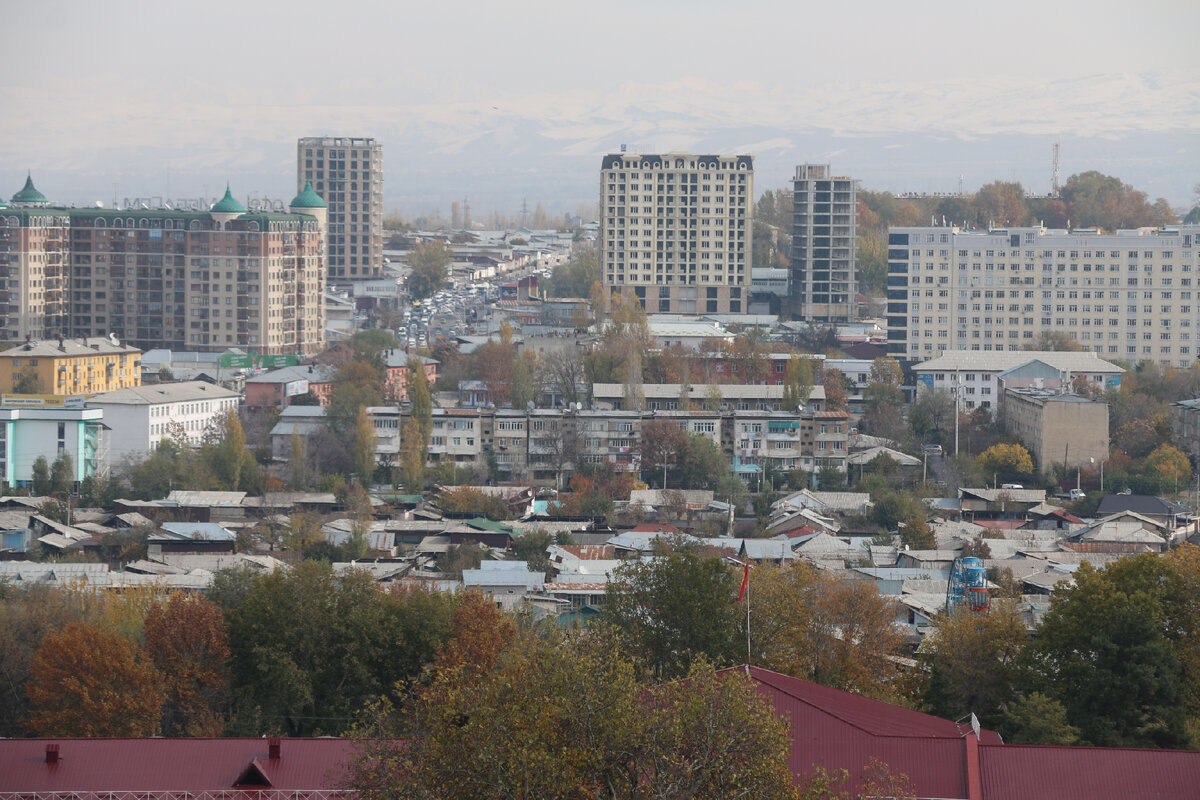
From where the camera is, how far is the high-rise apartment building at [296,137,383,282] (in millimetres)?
59656

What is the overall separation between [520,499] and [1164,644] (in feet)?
46.4

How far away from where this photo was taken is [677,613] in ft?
48.0

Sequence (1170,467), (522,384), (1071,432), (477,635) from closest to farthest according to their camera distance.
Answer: (477,635) → (1170,467) → (1071,432) → (522,384)

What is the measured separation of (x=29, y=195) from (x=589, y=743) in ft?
137

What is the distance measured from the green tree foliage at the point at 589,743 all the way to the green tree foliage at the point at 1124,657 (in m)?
5.10

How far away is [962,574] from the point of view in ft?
62.7

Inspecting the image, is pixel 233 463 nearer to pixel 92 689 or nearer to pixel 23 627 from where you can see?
pixel 23 627

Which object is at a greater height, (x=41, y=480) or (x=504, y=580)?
(x=41, y=480)

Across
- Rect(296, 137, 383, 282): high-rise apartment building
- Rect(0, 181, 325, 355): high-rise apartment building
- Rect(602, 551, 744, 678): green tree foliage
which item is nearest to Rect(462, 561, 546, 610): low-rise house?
Rect(602, 551, 744, 678): green tree foliage

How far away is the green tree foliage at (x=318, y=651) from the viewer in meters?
14.6

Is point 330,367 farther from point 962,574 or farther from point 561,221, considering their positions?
point 561,221

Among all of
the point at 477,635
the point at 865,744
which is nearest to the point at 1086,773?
the point at 865,744

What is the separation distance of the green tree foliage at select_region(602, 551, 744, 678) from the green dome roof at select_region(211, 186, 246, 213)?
30.0 metres

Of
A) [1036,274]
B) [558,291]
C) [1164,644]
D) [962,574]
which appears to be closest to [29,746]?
[1164,644]
